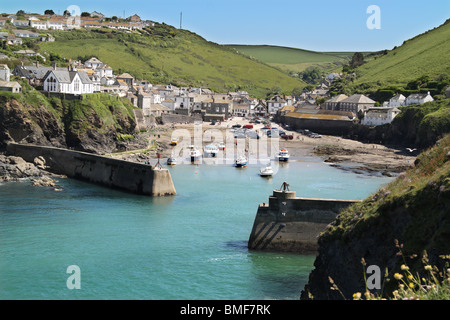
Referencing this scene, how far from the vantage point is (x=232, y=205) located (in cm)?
4778

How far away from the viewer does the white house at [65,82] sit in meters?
90.0

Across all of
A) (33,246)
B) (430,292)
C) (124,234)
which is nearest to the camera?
(430,292)

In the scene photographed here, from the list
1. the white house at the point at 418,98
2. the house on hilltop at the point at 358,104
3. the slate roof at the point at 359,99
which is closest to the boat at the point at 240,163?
the white house at the point at 418,98

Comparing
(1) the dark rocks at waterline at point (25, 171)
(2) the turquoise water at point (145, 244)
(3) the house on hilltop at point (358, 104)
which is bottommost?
(2) the turquoise water at point (145, 244)

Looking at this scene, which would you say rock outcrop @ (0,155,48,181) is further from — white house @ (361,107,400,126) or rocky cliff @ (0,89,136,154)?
white house @ (361,107,400,126)

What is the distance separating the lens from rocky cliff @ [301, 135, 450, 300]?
1833 cm

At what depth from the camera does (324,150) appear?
90.4m

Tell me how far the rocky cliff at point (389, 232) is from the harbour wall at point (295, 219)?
302 inches

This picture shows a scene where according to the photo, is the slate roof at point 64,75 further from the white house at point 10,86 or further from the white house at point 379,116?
the white house at point 379,116

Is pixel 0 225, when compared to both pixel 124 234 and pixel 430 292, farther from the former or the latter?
pixel 430 292

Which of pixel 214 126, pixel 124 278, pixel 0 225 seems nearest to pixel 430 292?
pixel 124 278

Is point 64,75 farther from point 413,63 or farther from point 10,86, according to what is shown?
point 413,63

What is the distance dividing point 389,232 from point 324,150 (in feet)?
232

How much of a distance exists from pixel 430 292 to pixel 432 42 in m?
185
